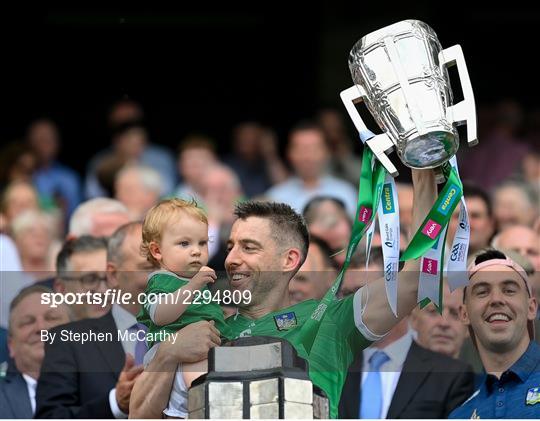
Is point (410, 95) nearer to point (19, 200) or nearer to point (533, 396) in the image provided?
point (533, 396)

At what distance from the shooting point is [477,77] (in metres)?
16.5

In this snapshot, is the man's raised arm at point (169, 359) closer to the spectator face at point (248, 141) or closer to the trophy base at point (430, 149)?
the trophy base at point (430, 149)

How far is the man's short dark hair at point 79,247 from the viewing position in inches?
324

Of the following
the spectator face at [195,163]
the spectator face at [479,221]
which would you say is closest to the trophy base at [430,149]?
the spectator face at [479,221]

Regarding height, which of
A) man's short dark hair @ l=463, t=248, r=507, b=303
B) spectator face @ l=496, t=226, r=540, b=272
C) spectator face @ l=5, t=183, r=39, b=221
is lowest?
man's short dark hair @ l=463, t=248, r=507, b=303

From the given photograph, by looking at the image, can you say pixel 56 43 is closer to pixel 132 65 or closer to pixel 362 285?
pixel 132 65

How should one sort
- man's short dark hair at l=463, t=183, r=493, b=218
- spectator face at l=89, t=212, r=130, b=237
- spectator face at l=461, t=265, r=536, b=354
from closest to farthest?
spectator face at l=461, t=265, r=536, b=354
spectator face at l=89, t=212, r=130, b=237
man's short dark hair at l=463, t=183, r=493, b=218

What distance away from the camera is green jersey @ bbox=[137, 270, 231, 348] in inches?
251

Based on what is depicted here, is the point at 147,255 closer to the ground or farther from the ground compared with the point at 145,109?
closer to the ground

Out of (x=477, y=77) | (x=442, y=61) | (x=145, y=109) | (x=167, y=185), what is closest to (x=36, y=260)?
(x=167, y=185)

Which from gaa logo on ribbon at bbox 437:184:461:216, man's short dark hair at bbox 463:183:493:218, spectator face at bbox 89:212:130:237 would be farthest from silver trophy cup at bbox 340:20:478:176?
man's short dark hair at bbox 463:183:493:218

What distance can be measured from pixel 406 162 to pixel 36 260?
14.6 feet

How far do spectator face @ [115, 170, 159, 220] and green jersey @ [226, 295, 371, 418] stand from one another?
5035 millimetres

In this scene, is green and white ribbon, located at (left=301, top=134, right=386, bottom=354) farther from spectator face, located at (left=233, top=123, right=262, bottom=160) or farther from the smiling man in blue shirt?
spectator face, located at (left=233, top=123, right=262, bottom=160)
